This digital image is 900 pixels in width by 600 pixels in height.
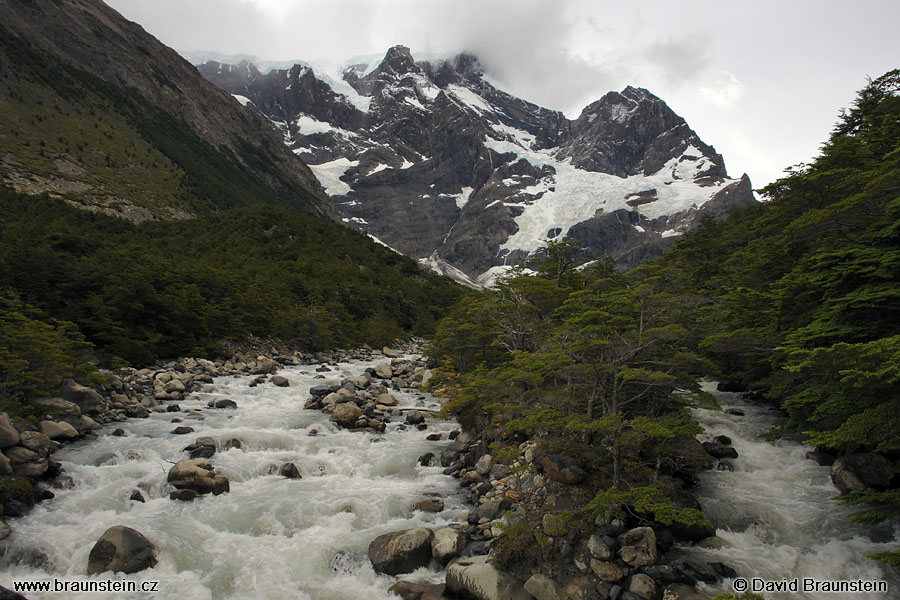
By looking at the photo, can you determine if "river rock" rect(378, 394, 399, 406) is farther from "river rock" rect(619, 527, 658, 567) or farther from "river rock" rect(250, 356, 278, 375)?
"river rock" rect(619, 527, 658, 567)

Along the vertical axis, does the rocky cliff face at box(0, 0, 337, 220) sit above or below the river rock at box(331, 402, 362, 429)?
above

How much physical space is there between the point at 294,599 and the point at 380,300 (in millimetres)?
41270

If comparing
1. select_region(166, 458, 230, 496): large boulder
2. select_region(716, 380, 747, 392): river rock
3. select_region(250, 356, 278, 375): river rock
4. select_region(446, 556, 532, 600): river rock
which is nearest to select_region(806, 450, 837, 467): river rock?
select_region(716, 380, 747, 392): river rock

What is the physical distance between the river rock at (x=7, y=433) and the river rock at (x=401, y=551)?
329 inches

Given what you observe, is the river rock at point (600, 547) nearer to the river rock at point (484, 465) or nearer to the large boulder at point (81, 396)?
the river rock at point (484, 465)

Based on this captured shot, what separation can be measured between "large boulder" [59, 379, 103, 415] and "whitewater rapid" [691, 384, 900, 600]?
56.3 feet

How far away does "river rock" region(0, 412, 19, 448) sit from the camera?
942cm

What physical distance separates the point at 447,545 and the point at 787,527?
6932 millimetres

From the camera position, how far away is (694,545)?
8.20 meters

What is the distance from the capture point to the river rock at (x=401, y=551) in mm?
8312

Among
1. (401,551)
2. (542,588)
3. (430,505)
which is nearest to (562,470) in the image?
(542,588)

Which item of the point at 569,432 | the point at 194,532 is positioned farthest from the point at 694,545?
the point at 194,532

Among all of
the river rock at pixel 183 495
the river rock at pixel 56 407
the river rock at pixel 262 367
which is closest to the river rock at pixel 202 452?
the river rock at pixel 183 495

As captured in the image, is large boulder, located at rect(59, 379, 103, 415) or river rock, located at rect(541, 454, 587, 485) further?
large boulder, located at rect(59, 379, 103, 415)
